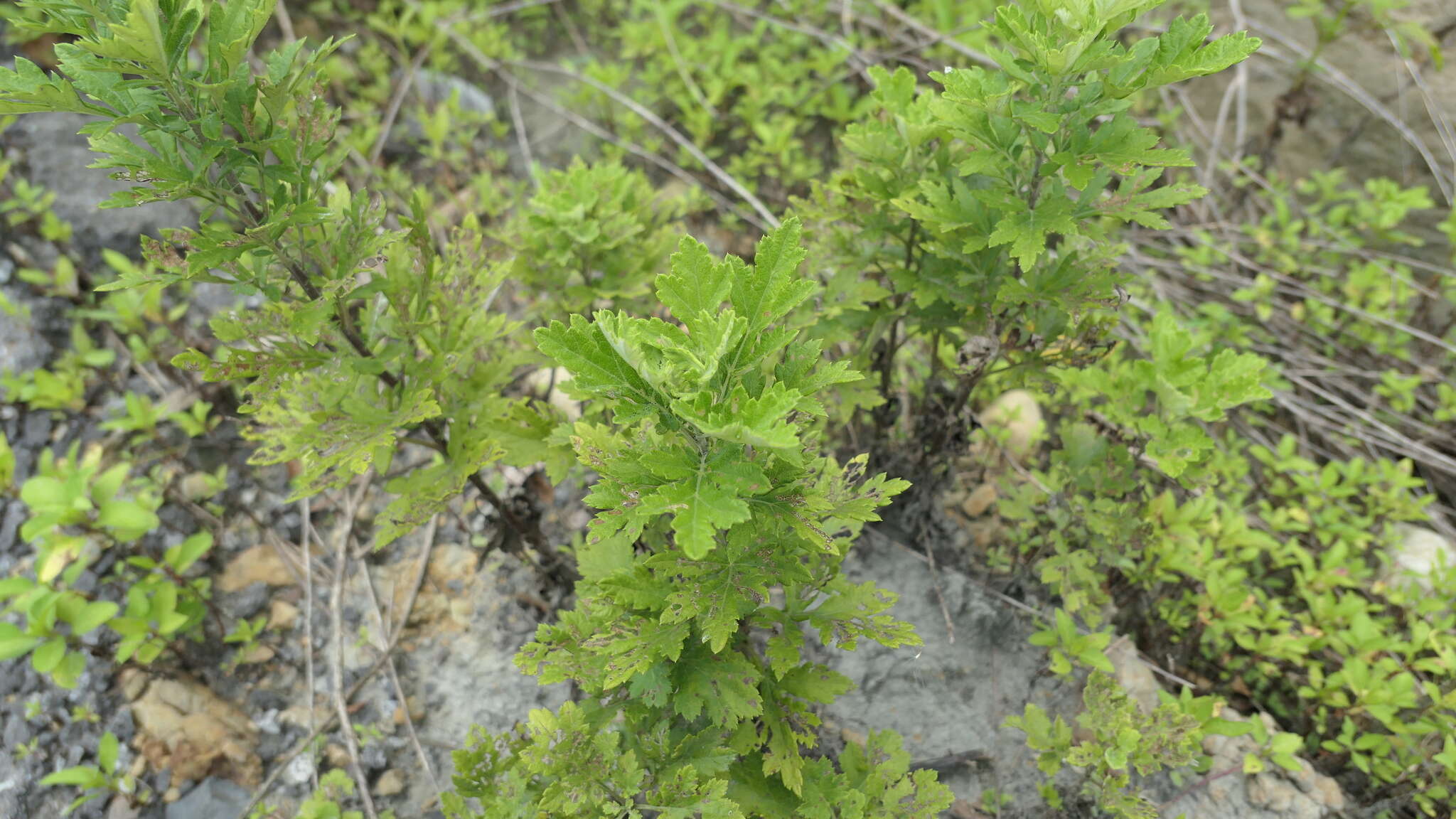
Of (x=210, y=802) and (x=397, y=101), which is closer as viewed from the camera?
(x=210, y=802)

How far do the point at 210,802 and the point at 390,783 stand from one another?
62cm

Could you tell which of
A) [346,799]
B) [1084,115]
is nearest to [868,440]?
[1084,115]

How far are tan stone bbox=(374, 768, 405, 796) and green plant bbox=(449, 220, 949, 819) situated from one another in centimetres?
83

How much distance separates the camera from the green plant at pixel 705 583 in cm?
159

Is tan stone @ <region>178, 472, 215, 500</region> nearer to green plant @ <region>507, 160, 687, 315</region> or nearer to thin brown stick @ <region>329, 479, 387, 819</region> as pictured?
thin brown stick @ <region>329, 479, 387, 819</region>

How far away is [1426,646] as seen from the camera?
2826 mm

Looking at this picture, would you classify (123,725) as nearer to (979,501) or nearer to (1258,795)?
(979,501)

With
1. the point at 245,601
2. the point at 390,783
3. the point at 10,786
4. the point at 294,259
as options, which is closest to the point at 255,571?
the point at 245,601

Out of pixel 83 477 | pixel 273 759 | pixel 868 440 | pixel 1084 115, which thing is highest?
pixel 1084 115

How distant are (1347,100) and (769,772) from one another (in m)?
5.11

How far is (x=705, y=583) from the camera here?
1767 millimetres

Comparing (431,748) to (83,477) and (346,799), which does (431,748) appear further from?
(83,477)

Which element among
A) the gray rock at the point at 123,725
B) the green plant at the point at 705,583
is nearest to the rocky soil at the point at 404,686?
the gray rock at the point at 123,725

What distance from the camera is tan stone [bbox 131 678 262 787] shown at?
9.27 ft
